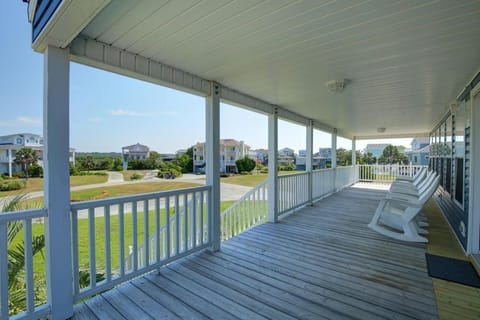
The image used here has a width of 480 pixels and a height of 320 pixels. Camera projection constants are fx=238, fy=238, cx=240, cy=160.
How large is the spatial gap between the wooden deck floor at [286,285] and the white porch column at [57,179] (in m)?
0.29

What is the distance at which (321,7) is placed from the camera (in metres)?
1.64

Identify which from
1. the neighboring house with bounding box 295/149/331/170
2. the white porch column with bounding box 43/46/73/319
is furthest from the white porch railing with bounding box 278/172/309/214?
the white porch column with bounding box 43/46/73/319

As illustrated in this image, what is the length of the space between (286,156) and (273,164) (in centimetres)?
120

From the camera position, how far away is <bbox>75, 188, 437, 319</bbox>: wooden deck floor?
1994 mm

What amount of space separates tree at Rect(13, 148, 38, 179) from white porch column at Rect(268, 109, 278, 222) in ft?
11.9

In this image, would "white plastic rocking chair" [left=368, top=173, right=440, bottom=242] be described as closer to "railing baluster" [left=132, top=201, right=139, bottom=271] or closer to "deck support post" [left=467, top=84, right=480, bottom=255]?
"deck support post" [left=467, top=84, right=480, bottom=255]

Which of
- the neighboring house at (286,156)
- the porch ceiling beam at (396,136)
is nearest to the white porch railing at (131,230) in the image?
the neighboring house at (286,156)

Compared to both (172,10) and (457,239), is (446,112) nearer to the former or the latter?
(457,239)

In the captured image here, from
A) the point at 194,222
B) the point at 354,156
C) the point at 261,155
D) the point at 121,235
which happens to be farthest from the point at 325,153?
the point at 121,235

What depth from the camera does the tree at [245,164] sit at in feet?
13.3

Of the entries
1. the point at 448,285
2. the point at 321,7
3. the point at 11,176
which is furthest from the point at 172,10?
the point at 448,285

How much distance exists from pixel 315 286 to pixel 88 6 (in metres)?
Result: 2.84

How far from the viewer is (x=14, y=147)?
6.10 feet

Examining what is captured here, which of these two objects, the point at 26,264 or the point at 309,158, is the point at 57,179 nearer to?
the point at 26,264
